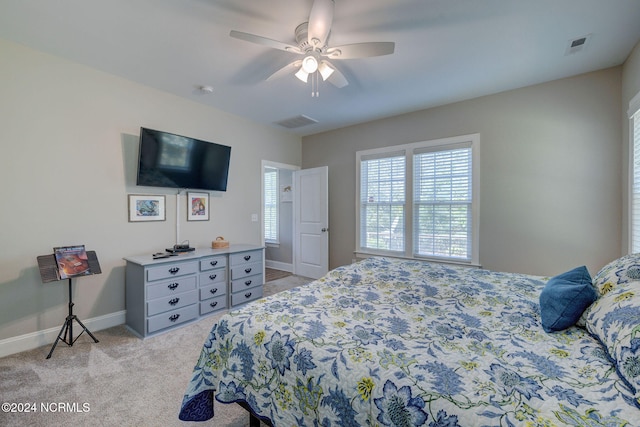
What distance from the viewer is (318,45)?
1996 mm

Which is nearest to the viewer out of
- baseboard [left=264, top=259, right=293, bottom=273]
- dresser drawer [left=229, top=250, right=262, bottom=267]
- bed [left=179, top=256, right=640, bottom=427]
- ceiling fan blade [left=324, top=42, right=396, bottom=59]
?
bed [left=179, top=256, right=640, bottom=427]

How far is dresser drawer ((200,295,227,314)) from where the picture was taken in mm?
3166

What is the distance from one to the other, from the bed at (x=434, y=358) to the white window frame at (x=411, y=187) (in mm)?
1863

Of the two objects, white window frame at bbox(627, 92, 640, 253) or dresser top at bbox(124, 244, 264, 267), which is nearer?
white window frame at bbox(627, 92, 640, 253)

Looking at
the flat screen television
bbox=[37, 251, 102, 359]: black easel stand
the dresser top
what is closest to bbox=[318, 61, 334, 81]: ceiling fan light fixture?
the flat screen television

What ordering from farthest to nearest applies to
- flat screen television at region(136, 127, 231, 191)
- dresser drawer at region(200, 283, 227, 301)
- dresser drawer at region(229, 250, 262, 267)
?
dresser drawer at region(229, 250, 262, 267)
dresser drawer at region(200, 283, 227, 301)
flat screen television at region(136, 127, 231, 191)

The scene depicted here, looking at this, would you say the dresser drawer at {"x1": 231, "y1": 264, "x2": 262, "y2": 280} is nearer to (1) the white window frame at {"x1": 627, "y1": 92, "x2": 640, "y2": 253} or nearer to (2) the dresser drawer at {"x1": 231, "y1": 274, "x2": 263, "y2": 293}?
(2) the dresser drawer at {"x1": 231, "y1": 274, "x2": 263, "y2": 293}

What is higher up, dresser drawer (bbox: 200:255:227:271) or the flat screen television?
the flat screen television

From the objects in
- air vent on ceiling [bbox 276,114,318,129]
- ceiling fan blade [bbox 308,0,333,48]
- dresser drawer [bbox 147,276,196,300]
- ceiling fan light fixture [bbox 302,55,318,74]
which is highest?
air vent on ceiling [bbox 276,114,318,129]

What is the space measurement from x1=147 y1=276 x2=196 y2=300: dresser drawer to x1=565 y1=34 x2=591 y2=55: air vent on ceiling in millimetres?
4336

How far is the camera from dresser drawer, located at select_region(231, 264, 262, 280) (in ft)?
11.4

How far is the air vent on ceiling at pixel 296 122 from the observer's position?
13.9ft

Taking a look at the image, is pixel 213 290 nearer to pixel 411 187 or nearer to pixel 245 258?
pixel 245 258

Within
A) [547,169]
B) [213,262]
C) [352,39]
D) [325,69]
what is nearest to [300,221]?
[213,262]
